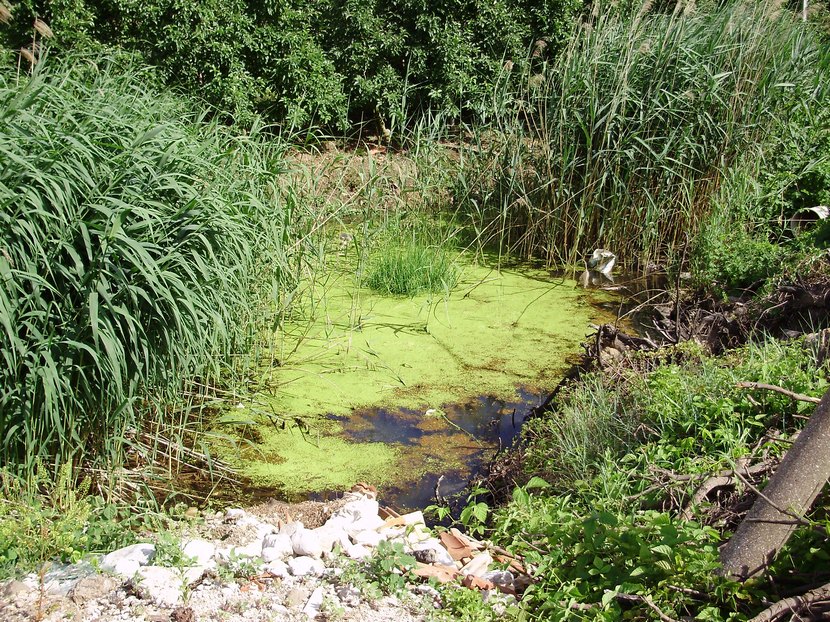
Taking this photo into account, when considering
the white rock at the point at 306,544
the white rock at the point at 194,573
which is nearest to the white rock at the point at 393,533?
the white rock at the point at 306,544

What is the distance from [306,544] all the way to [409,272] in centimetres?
310

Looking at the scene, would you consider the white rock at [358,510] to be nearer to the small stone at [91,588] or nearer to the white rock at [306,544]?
the white rock at [306,544]

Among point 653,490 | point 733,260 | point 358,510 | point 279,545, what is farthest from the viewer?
point 733,260

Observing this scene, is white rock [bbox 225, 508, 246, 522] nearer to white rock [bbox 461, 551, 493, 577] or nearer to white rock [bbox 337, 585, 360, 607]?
white rock [bbox 337, 585, 360, 607]

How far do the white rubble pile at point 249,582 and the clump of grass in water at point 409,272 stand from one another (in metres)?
2.91

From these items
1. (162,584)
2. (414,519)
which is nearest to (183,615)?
(162,584)

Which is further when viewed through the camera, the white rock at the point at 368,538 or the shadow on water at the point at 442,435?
the shadow on water at the point at 442,435

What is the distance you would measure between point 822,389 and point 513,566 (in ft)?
4.15

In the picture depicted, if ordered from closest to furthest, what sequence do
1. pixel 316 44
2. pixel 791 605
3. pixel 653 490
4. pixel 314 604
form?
pixel 791 605 → pixel 314 604 → pixel 653 490 → pixel 316 44

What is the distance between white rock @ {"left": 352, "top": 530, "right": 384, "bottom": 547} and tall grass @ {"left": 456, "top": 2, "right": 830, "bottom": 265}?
350 centimetres

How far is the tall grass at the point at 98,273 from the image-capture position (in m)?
2.94

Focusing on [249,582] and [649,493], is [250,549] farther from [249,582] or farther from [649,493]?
[649,493]

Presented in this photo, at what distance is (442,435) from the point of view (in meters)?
4.01

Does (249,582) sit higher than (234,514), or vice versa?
(249,582)
